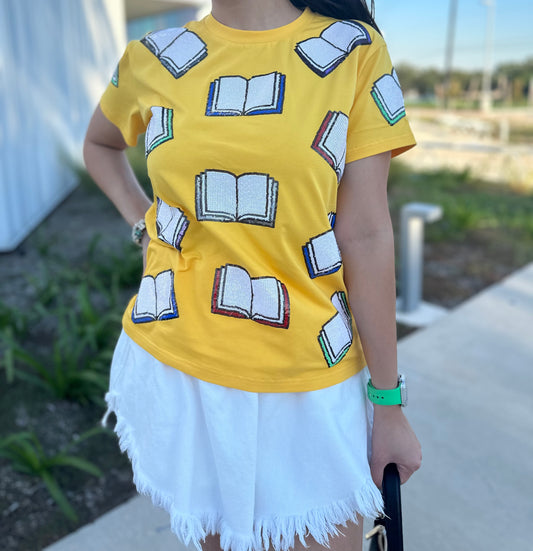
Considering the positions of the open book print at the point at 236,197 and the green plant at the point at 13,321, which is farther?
the green plant at the point at 13,321

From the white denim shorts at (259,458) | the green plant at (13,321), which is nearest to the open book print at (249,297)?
the white denim shorts at (259,458)

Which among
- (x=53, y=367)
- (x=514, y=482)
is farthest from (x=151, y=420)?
(x=53, y=367)

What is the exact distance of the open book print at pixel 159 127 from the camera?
974 mm

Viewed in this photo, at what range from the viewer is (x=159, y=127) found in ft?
3.25

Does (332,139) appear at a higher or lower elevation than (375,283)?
higher

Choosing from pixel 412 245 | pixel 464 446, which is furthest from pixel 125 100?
pixel 412 245

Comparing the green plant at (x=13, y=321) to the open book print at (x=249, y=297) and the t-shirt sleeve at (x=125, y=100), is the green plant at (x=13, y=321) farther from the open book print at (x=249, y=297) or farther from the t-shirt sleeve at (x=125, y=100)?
the open book print at (x=249, y=297)

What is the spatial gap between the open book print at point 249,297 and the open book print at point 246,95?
25 cm

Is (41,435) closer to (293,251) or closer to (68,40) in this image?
(293,251)

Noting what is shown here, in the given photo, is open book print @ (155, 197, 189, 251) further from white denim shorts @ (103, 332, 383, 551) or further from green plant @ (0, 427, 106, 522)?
green plant @ (0, 427, 106, 522)

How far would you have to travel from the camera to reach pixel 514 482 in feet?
7.26

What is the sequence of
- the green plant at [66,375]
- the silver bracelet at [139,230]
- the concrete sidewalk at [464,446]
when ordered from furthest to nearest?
the green plant at [66,375] < the concrete sidewalk at [464,446] < the silver bracelet at [139,230]

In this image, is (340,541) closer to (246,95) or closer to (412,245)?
(246,95)

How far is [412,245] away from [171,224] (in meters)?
2.85
